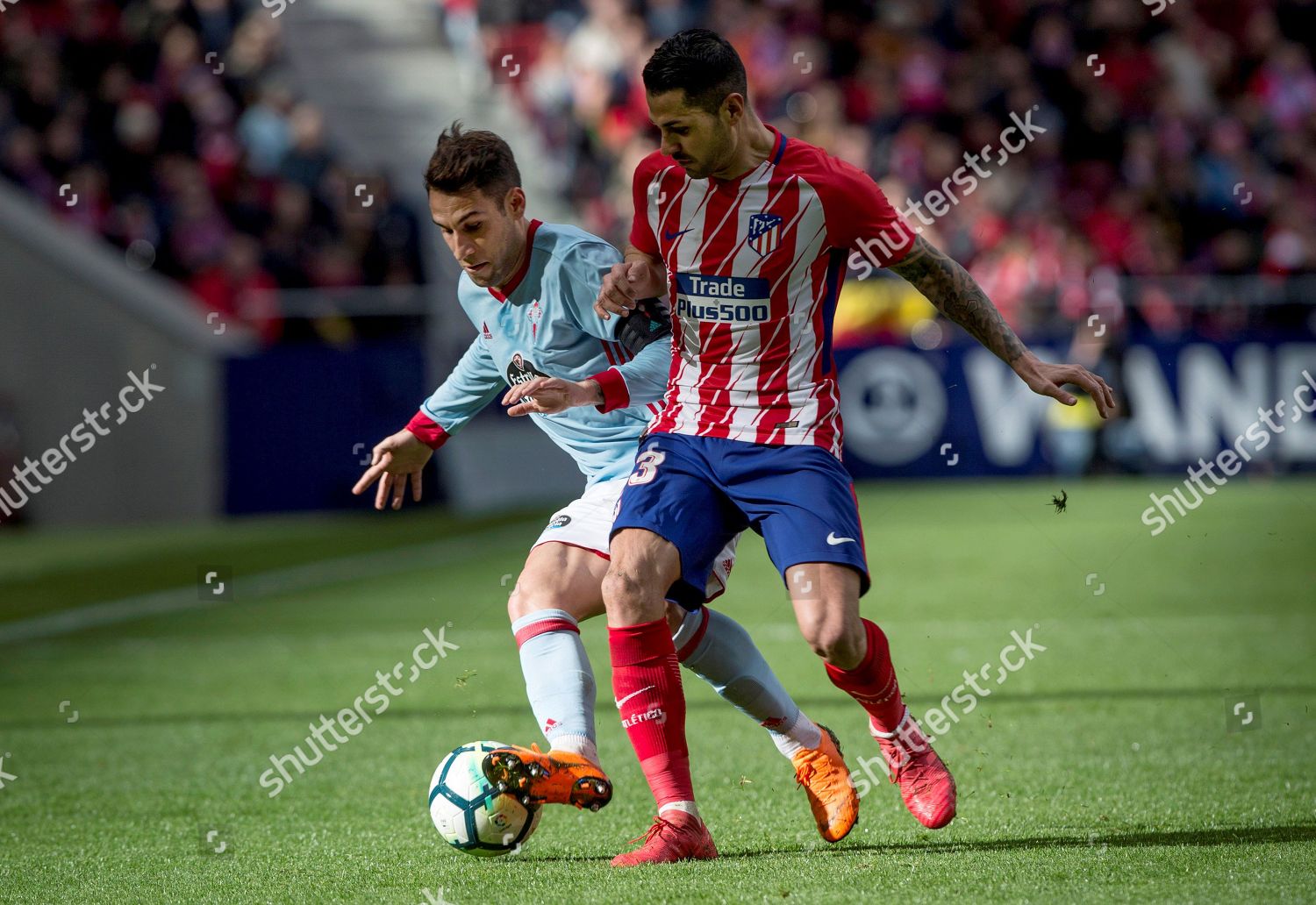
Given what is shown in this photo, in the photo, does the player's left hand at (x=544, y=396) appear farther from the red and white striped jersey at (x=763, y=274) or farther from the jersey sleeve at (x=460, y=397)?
the jersey sleeve at (x=460, y=397)

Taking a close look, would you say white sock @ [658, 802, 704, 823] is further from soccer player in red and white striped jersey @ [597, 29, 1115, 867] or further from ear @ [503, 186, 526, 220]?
ear @ [503, 186, 526, 220]

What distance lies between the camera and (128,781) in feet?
18.5

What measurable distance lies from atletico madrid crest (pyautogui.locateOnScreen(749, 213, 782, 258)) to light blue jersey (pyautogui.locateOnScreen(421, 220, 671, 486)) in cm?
40

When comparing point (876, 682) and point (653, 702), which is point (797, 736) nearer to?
point (876, 682)

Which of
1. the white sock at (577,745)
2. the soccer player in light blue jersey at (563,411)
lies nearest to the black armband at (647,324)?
the soccer player in light blue jersey at (563,411)

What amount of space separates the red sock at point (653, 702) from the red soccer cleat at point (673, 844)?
0.06 m

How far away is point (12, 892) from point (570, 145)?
14.4 meters

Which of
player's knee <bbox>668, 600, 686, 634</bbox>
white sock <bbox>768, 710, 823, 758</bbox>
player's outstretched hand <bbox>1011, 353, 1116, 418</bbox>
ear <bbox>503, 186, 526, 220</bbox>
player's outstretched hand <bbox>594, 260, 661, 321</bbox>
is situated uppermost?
ear <bbox>503, 186, 526, 220</bbox>

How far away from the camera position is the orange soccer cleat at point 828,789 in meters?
4.38

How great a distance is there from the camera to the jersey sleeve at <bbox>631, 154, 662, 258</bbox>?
14.7ft

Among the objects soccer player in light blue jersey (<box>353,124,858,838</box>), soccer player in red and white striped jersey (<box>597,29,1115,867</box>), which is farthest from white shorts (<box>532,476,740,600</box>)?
soccer player in red and white striped jersey (<box>597,29,1115,867</box>)

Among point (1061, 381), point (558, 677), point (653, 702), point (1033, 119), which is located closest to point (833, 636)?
point (653, 702)

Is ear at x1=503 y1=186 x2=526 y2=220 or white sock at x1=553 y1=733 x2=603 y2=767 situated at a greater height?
ear at x1=503 y1=186 x2=526 y2=220

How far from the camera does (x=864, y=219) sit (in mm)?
4293
